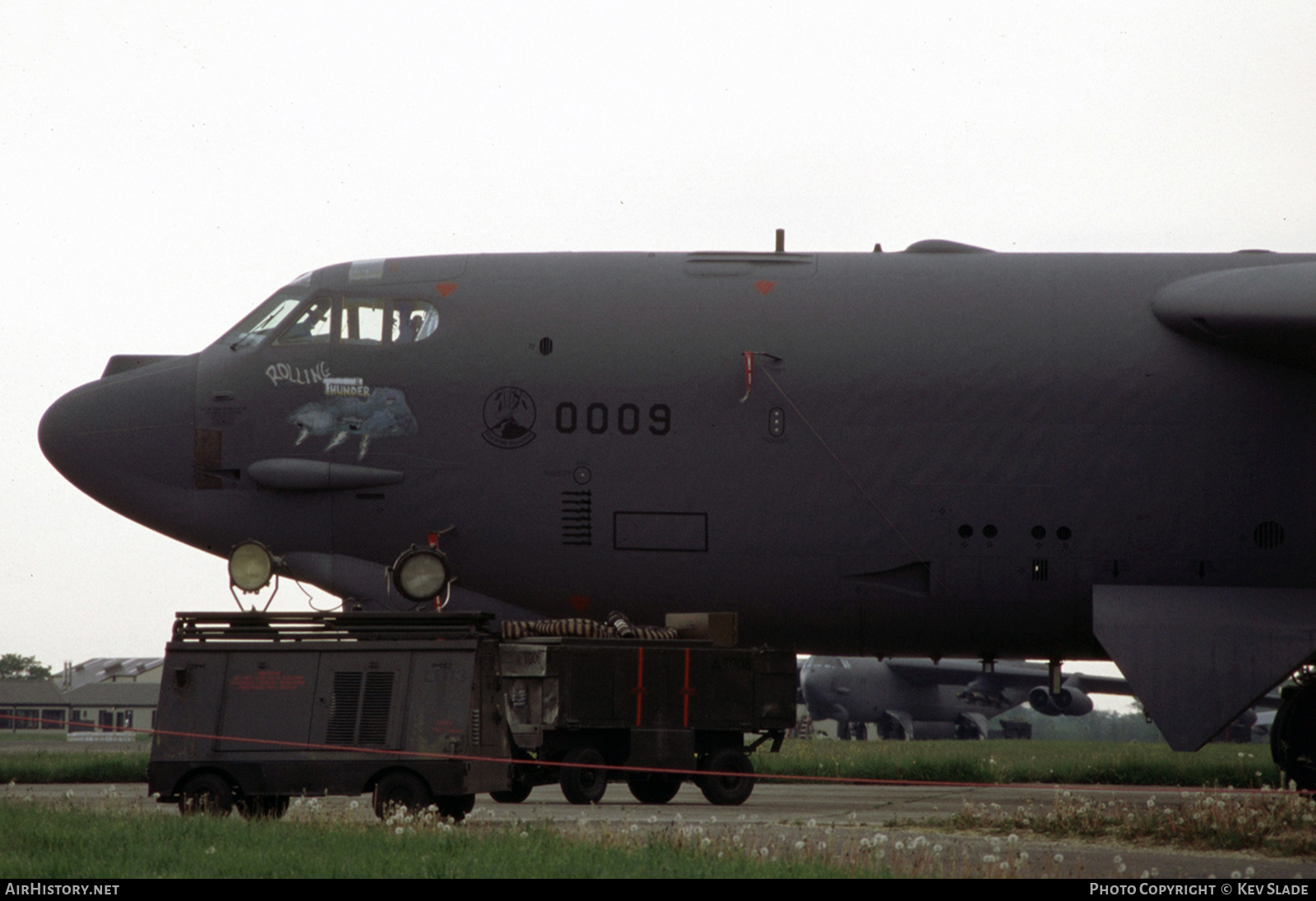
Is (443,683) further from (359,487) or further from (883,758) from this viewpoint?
(883,758)

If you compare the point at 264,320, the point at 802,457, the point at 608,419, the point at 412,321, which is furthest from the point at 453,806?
the point at 264,320

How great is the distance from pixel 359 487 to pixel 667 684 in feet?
11.4

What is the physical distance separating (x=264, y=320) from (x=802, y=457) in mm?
5535

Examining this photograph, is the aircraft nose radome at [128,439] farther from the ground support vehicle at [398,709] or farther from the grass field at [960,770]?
the grass field at [960,770]

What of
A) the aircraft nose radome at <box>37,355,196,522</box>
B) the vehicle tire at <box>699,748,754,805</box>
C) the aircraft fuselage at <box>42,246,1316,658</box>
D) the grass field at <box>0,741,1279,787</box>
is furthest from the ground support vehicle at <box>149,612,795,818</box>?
the grass field at <box>0,741,1279,787</box>

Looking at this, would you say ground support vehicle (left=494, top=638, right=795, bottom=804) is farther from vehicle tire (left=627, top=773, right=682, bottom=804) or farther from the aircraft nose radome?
the aircraft nose radome

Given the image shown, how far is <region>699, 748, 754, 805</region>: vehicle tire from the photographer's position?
42.5 ft

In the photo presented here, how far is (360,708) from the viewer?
10977mm

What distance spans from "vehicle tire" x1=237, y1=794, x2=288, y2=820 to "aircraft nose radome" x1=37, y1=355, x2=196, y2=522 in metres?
3.22

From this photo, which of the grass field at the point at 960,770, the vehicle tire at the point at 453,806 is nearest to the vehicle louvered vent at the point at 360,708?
the vehicle tire at the point at 453,806

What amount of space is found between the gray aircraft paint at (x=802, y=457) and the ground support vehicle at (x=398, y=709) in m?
→ 1.26

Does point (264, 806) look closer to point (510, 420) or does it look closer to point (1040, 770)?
point (510, 420)

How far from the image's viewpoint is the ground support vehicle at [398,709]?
10.8 meters
